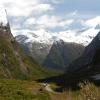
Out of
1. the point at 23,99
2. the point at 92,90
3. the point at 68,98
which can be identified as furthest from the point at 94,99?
the point at 23,99

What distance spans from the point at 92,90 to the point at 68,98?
49.0ft

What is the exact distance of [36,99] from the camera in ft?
200

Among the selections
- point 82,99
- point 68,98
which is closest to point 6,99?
point 68,98

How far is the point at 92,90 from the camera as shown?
86.7ft

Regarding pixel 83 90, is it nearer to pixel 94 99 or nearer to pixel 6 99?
pixel 94 99

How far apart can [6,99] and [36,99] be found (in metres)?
4.90

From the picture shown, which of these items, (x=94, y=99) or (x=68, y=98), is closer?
(x=94, y=99)

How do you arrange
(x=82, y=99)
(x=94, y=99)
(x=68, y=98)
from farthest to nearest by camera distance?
(x=68, y=98), (x=82, y=99), (x=94, y=99)

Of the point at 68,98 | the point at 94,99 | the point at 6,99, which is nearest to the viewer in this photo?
the point at 94,99

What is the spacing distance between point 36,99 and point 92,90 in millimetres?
35252

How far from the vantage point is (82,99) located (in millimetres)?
26938

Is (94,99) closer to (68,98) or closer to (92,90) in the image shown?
(92,90)

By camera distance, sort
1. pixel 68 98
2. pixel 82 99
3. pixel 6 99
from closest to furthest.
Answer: pixel 82 99 < pixel 68 98 < pixel 6 99

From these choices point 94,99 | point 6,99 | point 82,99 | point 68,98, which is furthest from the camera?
point 6,99
